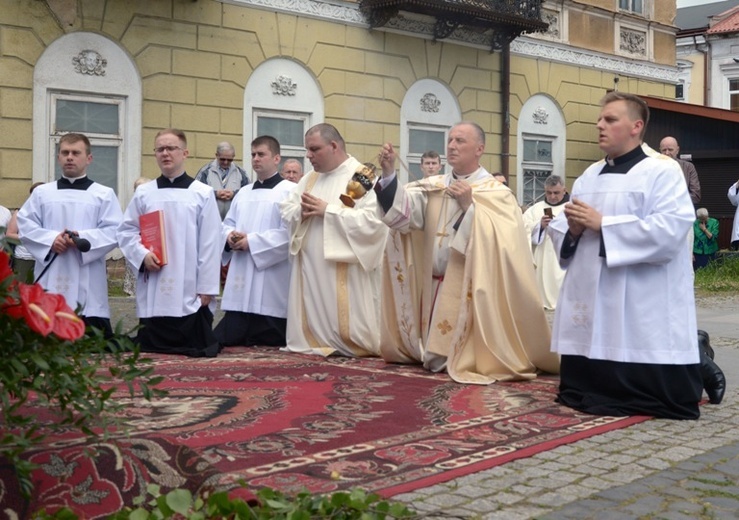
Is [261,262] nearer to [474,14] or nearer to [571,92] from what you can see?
[474,14]

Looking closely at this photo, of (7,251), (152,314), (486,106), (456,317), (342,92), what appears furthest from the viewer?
(486,106)

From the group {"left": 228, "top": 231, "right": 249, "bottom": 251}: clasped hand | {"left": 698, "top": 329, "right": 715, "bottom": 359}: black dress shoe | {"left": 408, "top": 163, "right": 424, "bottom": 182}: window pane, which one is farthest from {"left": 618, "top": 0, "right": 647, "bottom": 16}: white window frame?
{"left": 698, "top": 329, "right": 715, "bottom": 359}: black dress shoe

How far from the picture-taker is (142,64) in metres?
14.3

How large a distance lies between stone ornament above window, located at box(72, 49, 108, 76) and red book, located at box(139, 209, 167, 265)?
19.7 feet

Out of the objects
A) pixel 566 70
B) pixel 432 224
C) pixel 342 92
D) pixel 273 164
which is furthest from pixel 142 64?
pixel 566 70

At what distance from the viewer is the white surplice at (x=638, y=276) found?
5.98m

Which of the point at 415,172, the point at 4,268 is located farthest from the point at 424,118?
the point at 4,268

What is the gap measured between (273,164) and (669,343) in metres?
4.51

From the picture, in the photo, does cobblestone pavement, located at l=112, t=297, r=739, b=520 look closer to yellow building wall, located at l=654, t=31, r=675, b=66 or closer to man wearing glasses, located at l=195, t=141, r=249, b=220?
man wearing glasses, located at l=195, t=141, r=249, b=220

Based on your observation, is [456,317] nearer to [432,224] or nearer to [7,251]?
[432,224]

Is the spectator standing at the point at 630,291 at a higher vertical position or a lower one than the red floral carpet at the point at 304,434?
higher

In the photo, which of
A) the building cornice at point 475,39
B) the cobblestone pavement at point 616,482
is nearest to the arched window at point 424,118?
the building cornice at point 475,39

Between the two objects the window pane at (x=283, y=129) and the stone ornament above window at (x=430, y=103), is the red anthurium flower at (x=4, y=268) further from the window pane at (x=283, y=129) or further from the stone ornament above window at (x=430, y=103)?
the stone ornament above window at (x=430, y=103)

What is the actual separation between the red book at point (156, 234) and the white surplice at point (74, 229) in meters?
0.25
